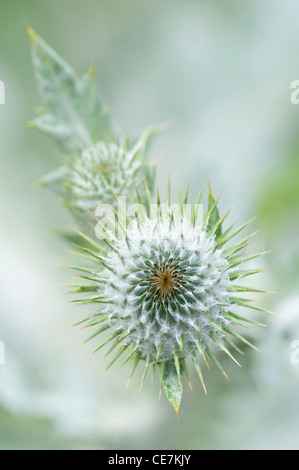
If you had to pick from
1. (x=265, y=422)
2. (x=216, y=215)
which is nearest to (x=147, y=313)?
(x=216, y=215)

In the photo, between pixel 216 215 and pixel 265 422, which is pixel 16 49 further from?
pixel 265 422

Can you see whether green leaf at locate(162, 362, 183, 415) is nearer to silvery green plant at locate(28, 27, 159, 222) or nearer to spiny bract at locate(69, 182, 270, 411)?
spiny bract at locate(69, 182, 270, 411)

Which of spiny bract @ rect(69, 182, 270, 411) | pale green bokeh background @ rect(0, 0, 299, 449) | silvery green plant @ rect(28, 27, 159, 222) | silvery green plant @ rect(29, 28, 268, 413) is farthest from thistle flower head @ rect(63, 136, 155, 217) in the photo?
pale green bokeh background @ rect(0, 0, 299, 449)

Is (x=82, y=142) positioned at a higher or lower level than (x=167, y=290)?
higher

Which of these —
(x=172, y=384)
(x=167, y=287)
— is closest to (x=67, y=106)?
(x=167, y=287)

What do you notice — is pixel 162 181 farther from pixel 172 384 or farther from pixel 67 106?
pixel 172 384

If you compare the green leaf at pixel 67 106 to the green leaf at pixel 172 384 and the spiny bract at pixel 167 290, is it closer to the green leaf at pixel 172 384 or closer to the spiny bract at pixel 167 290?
the spiny bract at pixel 167 290
